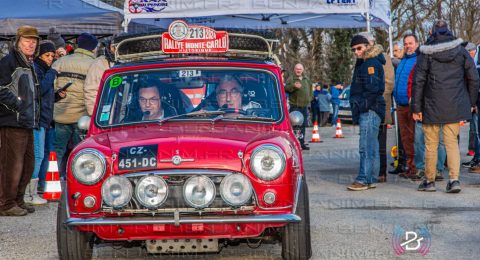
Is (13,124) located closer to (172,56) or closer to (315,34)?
(172,56)

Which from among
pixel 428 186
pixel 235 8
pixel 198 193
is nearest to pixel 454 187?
pixel 428 186

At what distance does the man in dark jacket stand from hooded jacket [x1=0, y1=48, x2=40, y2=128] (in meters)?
4.52

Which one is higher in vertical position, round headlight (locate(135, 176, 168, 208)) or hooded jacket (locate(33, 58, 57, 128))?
hooded jacket (locate(33, 58, 57, 128))

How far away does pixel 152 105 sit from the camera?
22.8 feet

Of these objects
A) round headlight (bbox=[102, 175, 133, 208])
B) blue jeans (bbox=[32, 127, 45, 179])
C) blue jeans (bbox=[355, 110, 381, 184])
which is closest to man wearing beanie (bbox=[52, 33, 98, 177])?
blue jeans (bbox=[32, 127, 45, 179])

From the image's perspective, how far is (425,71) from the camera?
1037 cm

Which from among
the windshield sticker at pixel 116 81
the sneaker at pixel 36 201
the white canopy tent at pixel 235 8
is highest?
the white canopy tent at pixel 235 8

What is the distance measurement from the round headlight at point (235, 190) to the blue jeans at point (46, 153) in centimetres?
519

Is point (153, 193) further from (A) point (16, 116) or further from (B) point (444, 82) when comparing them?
(B) point (444, 82)

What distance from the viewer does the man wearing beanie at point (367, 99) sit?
35.1 feet

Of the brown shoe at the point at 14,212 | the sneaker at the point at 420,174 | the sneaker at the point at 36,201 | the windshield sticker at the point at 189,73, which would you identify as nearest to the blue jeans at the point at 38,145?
the sneaker at the point at 36,201

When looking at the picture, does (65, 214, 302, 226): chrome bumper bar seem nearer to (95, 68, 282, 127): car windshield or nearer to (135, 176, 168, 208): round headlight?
(135, 176, 168, 208): round headlight

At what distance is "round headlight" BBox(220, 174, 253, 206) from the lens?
5824mm

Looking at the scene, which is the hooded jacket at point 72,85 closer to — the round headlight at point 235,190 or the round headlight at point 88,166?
the round headlight at point 88,166
